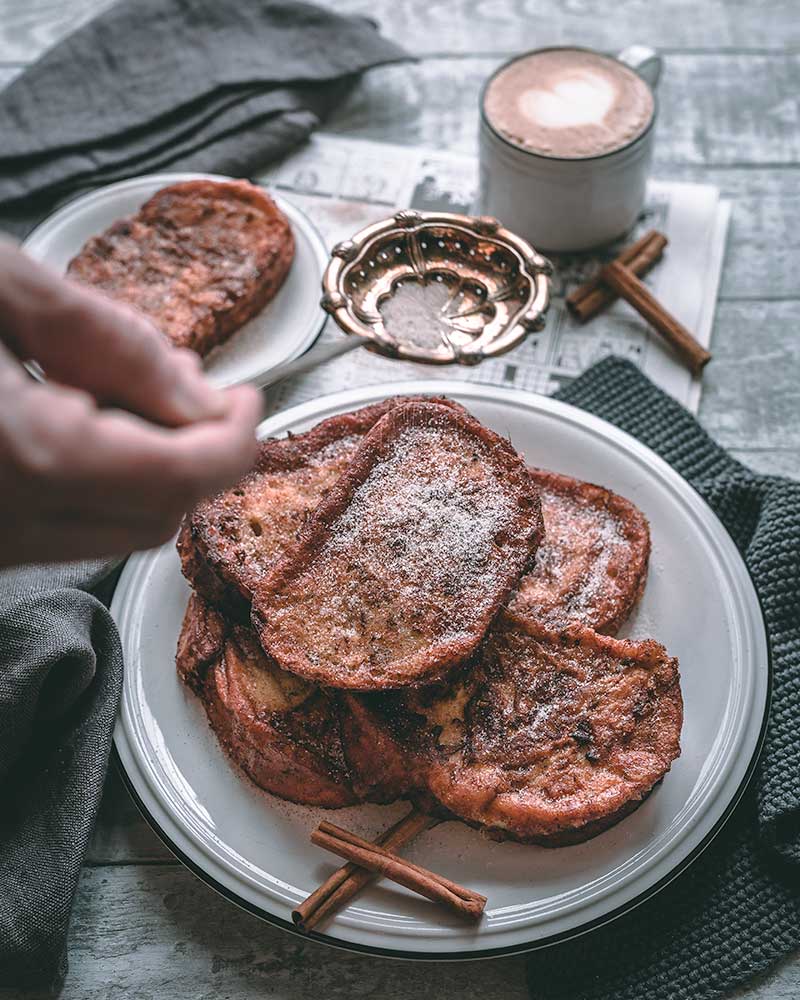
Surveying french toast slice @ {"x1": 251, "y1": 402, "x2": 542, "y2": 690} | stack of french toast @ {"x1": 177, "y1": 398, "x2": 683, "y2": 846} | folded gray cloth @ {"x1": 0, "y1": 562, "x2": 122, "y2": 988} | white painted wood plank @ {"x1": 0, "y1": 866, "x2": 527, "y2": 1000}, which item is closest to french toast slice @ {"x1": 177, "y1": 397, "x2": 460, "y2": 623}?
stack of french toast @ {"x1": 177, "y1": 398, "x2": 683, "y2": 846}

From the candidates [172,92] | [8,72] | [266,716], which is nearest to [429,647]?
[266,716]

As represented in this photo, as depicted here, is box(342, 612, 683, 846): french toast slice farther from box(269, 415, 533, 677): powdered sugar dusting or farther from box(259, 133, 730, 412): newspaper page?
box(259, 133, 730, 412): newspaper page

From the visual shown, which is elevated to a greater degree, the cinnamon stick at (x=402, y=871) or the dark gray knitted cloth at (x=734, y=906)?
the cinnamon stick at (x=402, y=871)

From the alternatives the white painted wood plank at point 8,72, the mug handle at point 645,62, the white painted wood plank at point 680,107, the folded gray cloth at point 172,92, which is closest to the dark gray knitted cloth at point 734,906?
the mug handle at point 645,62

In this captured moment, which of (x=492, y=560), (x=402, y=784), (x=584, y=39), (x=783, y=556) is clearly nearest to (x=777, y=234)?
(x=584, y=39)

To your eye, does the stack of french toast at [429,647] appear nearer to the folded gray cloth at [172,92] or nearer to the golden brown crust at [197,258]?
the golden brown crust at [197,258]

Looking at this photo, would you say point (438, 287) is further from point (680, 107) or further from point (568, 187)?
point (680, 107)

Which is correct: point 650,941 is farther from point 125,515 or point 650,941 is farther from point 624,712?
point 125,515
